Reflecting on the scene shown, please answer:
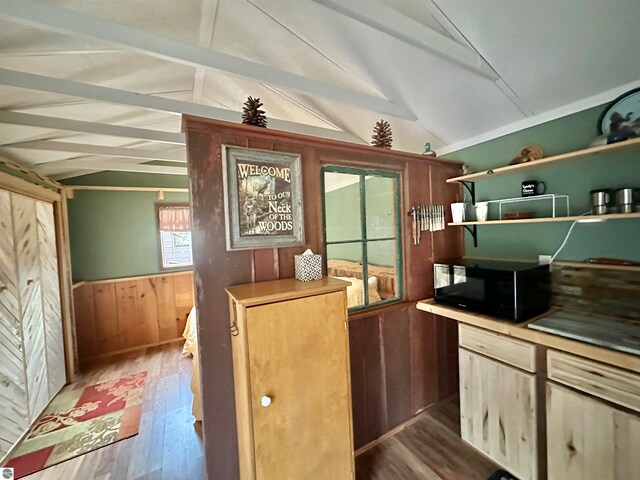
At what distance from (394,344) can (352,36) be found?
2.10m

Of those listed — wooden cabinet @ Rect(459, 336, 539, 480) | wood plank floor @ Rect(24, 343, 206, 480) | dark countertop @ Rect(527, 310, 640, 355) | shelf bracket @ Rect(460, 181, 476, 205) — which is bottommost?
wood plank floor @ Rect(24, 343, 206, 480)

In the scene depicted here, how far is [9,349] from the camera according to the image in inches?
73.8

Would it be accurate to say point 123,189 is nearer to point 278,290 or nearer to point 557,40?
point 278,290

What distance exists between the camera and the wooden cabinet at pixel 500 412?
4.31ft

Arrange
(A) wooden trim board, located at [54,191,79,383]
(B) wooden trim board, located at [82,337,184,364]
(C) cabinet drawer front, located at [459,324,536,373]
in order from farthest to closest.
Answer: (B) wooden trim board, located at [82,337,184,364]
(A) wooden trim board, located at [54,191,79,383]
(C) cabinet drawer front, located at [459,324,536,373]

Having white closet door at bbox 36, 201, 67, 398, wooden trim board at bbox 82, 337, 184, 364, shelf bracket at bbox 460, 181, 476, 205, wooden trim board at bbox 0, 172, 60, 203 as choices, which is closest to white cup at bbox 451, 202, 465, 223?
shelf bracket at bbox 460, 181, 476, 205

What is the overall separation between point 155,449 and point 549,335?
8.81ft

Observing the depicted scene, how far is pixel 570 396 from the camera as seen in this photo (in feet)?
3.80

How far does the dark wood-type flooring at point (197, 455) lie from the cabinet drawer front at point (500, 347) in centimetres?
74

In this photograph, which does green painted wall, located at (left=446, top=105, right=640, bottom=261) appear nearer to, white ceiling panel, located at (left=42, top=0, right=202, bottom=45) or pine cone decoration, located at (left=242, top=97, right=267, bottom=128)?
pine cone decoration, located at (left=242, top=97, right=267, bottom=128)

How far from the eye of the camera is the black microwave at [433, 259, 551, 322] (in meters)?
1.40

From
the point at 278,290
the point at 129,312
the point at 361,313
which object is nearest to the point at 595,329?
the point at 361,313

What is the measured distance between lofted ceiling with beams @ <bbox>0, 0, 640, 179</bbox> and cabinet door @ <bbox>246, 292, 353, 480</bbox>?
50.1 inches

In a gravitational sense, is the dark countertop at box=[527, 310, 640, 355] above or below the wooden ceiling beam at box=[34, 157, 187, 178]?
below
